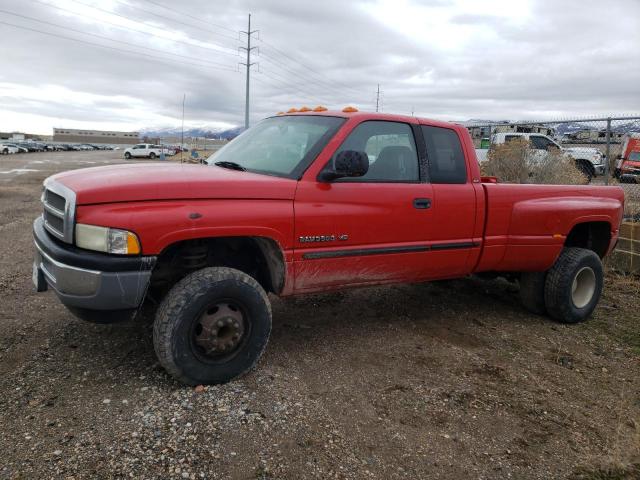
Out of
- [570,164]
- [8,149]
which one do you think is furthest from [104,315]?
[8,149]

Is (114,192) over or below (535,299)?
over

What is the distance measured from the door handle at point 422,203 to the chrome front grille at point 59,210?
2431 millimetres

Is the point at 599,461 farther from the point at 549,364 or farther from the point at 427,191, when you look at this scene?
the point at 427,191

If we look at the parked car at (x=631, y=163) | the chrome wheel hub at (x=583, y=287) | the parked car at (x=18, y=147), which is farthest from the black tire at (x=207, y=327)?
the parked car at (x=18, y=147)

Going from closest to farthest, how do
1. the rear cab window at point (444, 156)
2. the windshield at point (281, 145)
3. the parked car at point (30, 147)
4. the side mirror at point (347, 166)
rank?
the side mirror at point (347, 166), the windshield at point (281, 145), the rear cab window at point (444, 156), the parked car at point (30, 147)

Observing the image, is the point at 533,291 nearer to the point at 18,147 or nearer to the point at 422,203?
the point at 422,203

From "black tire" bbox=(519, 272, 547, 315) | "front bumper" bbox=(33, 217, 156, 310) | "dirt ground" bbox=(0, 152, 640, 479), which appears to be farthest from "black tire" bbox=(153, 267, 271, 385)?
"black tire" bbox=(519, 272, 547, 315)

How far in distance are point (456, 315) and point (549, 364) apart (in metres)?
1.24

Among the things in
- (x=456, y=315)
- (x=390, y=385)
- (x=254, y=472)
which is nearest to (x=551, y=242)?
(x=456, y=315)

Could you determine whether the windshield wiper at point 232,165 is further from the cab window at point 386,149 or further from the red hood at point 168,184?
the cab window at point 386,149

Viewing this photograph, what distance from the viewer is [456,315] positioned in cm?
522

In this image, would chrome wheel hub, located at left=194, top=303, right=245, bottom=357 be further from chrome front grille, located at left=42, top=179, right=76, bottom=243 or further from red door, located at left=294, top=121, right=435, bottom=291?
chrome front grille, located at left=42, top=179, right=76, bottom=243

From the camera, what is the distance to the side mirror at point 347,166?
350cm

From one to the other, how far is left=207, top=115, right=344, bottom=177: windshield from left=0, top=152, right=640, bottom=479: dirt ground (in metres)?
1.45
